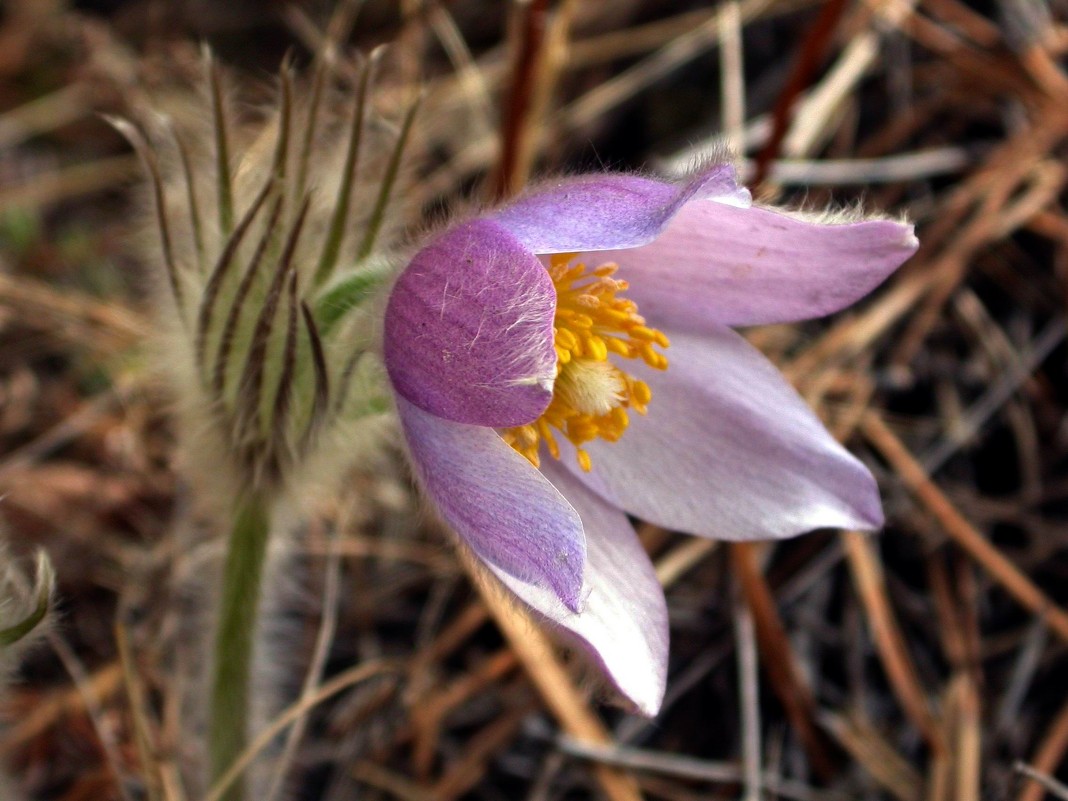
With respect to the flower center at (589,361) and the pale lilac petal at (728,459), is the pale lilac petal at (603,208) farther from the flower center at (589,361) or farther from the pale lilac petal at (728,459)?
the pale lilac petal at (728,459)

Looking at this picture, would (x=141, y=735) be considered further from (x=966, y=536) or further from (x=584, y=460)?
(x=966, y=536)

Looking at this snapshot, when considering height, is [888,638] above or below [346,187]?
below

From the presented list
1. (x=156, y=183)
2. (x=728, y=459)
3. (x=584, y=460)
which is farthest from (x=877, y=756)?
(x=156, y=183)

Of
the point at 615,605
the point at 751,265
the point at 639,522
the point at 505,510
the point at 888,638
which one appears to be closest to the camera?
the point at 505,510

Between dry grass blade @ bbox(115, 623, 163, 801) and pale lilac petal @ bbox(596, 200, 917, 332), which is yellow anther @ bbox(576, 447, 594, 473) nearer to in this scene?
pale lilac petal @ bbox(596, 200, 917, 332)

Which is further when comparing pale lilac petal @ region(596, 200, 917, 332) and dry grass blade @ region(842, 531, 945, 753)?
dry grass blade @ region(842, 531, 945, 753)

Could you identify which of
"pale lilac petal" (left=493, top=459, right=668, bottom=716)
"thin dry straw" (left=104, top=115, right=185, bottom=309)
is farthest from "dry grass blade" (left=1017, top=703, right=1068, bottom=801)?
"thin dry straw" (left=104, top=115, right=185, bottom=309)

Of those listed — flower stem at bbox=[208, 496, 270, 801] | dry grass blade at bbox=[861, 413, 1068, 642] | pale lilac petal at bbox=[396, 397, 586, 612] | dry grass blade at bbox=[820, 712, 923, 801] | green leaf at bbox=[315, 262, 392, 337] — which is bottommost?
dry grass blade at bbox=[820, 712, 923, 801]
